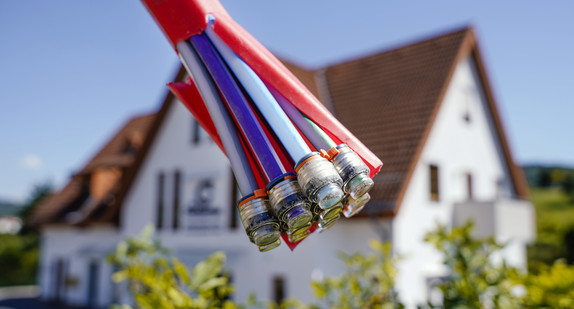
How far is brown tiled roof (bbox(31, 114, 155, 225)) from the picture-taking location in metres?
20.4

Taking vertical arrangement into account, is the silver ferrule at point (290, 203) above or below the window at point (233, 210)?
below

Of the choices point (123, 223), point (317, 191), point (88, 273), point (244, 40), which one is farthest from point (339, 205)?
point (88, 273)

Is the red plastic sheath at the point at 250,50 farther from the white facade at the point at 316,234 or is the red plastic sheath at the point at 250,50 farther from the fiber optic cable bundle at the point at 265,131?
the white facade at the point at 316,234

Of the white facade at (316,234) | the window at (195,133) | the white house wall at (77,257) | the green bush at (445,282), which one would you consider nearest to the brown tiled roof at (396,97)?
the white facade at (316,234)

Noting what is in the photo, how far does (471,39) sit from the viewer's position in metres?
14.2

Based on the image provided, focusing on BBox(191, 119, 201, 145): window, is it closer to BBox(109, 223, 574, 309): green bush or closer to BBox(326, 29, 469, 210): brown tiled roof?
BBox(326, 29, 469, 210): brown tiled roof

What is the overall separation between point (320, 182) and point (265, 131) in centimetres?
28

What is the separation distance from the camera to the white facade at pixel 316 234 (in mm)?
11773

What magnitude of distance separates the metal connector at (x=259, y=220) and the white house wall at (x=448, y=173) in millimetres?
8953

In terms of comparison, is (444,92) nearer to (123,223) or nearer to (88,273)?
(123,223)

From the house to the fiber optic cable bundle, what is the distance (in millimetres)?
8013

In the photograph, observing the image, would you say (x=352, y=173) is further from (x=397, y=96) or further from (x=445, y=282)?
(x=397, y=96)

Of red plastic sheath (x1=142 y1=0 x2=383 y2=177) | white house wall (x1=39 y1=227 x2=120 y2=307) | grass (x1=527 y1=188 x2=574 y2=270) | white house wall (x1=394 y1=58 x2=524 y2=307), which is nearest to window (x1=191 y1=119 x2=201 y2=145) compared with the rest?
white house wall (x1=39 y1=227 x2=120 y2=307)

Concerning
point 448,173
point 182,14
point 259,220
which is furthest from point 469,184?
point 259,220
